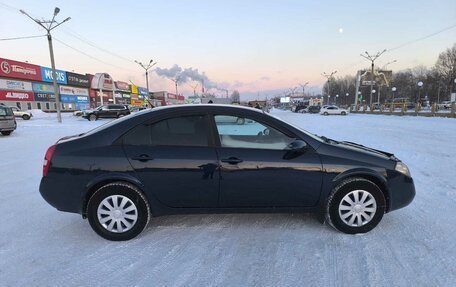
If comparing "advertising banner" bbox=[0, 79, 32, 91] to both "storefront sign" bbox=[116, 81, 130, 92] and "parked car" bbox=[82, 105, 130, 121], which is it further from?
"storefront sign" bbox=[116, 81, 130, 92]

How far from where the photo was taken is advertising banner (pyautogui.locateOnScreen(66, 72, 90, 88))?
2487 inches

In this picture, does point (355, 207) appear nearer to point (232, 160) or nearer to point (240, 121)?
point (232, 160)

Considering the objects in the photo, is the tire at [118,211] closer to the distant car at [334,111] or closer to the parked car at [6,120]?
the parked car at [6,120]

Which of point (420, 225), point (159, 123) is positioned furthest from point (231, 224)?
point (420, 225)

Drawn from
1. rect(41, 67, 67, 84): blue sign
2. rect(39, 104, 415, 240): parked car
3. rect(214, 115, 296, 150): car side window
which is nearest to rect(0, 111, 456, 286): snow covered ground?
rect(39, 104, 415, 240): parked car

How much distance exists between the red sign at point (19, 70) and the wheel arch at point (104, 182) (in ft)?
183

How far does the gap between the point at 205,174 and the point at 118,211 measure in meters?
1.10

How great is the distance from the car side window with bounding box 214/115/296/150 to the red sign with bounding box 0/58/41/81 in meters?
56.6

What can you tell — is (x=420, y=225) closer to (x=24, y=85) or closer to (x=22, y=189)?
(x=22, y=189)

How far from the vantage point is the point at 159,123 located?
3445mm

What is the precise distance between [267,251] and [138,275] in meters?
1.34

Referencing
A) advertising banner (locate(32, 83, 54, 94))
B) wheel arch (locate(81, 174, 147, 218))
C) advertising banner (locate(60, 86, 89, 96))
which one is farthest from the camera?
advertising banner (locate(60, 86, 89, 96))

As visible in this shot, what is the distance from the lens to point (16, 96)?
48.9m

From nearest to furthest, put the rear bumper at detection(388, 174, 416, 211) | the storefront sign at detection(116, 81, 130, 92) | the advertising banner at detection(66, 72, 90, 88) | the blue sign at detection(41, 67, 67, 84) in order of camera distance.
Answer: the rear bumper at detection(388, 174, 416, 211), the blue sign at detection(41, 67, 67, 84), the advertising banner at detection(66, 72, 90, 88), the storefront sign at detection(116, 81, 130, 92)
